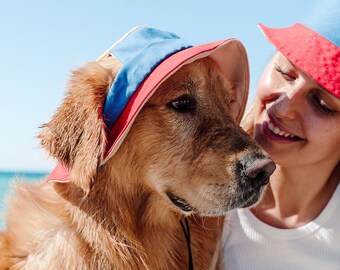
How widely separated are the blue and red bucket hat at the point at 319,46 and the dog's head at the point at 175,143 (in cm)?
45

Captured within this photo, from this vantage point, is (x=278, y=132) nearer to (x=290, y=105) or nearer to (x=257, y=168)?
(x=290, y=105)

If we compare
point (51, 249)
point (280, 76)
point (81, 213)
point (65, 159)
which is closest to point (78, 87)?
point (65, 159)

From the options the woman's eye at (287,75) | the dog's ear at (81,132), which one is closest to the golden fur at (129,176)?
the dog's ear at (81,132)

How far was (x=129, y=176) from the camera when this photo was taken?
9.38 ft

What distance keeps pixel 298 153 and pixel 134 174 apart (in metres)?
0.99

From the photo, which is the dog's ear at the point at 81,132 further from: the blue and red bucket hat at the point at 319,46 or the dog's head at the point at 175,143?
the blue and red bucket hat at the point at 319,46

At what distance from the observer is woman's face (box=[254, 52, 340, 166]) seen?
120 inches

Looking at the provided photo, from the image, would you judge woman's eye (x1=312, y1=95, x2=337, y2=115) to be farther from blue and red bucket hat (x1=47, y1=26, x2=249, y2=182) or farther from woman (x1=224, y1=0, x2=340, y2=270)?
blue and red bucket hat (x1=47, y1=26, x2=249, y2=182)

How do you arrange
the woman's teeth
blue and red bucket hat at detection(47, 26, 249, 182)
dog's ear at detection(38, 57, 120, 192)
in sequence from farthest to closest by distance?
1. the woman's teeth
2. dog's ear at detection(38, 57, 120, 192)
3. blue and red bucket hat at detection(47, 26, 249, 182)

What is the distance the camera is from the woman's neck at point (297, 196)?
3480 millimetres

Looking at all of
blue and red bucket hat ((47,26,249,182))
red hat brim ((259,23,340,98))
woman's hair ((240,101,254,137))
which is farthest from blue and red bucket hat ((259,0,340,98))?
woman's hair ((240,101,254,137))

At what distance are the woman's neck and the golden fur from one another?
0.80m

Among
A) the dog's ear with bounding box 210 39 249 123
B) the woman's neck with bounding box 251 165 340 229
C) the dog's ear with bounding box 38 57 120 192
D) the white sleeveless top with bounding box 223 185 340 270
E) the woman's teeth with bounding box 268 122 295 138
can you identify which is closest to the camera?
the dog's ear with bounding box 38 57 120 192

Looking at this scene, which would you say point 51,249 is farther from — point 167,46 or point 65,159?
point 167,46
